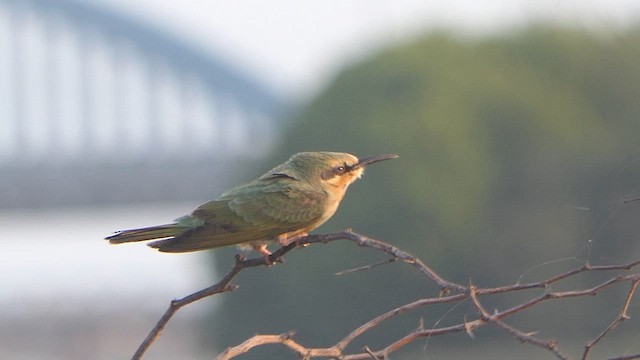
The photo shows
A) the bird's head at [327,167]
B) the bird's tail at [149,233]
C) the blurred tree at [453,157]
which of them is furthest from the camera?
the blurred tree at [453,157]

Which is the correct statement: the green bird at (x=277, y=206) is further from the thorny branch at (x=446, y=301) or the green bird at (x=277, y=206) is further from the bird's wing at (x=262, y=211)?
the thorny branch at (x=446, y=301)

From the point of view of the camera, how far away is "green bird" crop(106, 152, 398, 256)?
17.4ft

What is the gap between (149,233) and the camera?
5000 mm

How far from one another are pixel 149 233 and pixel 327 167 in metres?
0.85

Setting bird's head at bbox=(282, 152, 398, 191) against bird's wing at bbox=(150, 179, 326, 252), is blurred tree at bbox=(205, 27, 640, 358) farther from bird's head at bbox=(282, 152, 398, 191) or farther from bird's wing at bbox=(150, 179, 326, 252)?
bird's wing at bbox=(150, 179, 326, 252)

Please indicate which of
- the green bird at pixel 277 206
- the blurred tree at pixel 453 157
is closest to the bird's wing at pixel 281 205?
the green bird at pixel 277 206

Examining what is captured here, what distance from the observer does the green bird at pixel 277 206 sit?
17.4ft

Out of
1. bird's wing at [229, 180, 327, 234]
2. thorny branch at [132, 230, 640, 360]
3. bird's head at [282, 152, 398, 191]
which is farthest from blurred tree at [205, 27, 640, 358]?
thorny branch at [132, 230, 640, 360]

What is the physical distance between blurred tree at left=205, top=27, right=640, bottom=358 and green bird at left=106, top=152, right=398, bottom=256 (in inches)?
736

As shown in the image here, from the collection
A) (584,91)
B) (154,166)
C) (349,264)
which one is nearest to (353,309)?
(349,264)

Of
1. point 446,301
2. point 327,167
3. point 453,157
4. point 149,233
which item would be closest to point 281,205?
point 327,167

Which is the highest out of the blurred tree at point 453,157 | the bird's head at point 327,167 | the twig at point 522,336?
the bird's head at point 327,167

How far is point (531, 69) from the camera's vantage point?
44.2 meters

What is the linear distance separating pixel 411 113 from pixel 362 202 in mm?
6227
